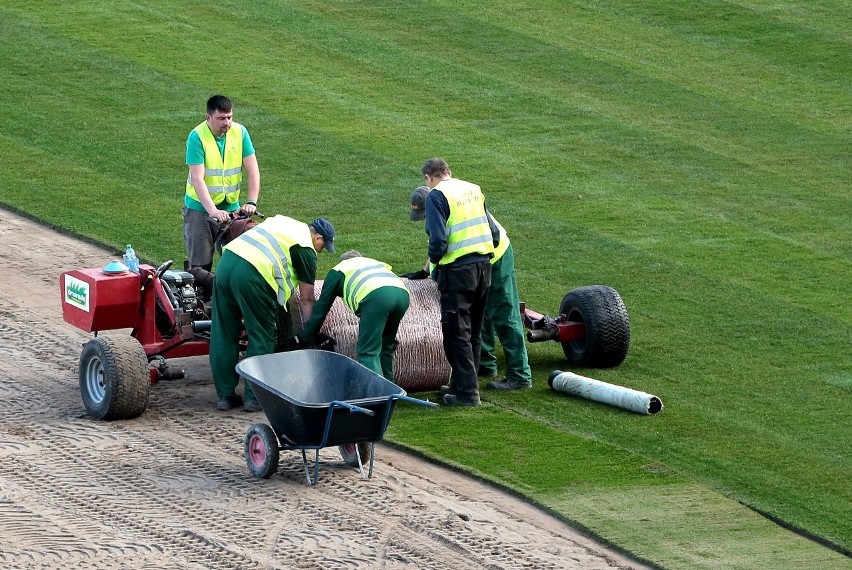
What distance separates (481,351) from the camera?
12.9m

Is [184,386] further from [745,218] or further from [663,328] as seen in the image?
[745,218]

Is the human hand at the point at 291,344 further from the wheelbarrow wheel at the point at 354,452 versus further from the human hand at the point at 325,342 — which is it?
the wheelbarrow wheel at the point at 354,452

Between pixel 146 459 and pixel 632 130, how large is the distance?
1137cm

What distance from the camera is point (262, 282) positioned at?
1141cm

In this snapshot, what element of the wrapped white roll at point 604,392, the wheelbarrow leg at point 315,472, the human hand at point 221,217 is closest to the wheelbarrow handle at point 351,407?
the wheelbarrow leg at point 315,472

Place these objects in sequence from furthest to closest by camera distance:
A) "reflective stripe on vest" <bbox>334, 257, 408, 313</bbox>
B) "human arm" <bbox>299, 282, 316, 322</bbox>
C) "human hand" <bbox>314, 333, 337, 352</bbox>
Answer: "human hand" <bbox>314, 333, 337, 352</bbox>
"human arm" <bbox>299, 282, 316, 322</bbox>
"reflective stripe on vest" <bbox>334, 257, 408, 313</bbox>

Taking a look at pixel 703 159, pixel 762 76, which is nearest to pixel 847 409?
pixel 703 159

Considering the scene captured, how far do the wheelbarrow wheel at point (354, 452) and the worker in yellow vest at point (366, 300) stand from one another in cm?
84

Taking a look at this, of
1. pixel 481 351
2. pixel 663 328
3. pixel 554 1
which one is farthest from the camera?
pixel 554 1

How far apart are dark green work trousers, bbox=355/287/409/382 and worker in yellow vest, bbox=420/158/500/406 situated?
0.46 meters

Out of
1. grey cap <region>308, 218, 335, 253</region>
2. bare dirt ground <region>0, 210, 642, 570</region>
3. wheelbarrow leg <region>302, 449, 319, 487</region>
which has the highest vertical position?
grey cap <region>308, 218, 335, 253</region>

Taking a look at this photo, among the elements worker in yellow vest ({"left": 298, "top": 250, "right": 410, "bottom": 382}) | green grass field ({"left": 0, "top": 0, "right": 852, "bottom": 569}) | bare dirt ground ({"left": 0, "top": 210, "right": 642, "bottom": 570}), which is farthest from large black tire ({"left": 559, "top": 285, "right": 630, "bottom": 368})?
bare dirt ground ({"left": 0, "top": 210, "right": 642, "bottom": 570})

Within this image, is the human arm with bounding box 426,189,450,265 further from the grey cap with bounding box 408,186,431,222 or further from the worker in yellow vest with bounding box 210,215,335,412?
the worker in yellow vest with bounding box 210,215,335,412

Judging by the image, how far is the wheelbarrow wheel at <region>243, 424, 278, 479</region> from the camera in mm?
10383
